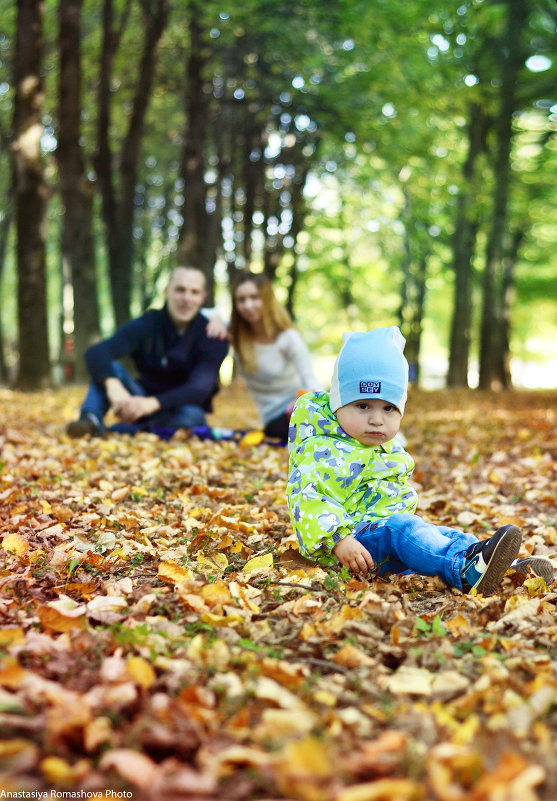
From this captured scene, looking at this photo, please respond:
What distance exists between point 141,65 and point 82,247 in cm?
349

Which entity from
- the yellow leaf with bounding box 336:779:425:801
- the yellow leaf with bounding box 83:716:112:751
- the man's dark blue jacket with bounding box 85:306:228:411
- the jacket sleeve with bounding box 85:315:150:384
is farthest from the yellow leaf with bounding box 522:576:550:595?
the jacket sleeve with bounding box 85:315:150:384

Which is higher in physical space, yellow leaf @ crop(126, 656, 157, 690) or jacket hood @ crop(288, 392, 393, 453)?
jacket hood @ crop(288, 392, 393, 453)

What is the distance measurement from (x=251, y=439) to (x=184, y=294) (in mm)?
1488

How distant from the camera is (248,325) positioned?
7.13 metres

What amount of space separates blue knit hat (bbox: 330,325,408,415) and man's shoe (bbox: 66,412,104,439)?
12.7 ft

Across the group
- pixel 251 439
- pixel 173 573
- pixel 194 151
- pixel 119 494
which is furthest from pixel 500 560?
pixel 194 151

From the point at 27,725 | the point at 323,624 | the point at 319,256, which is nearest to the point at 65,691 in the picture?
the point at 27,725

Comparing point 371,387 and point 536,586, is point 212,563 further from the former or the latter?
point 536,586

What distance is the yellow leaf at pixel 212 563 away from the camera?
3004mm

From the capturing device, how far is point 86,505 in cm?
400

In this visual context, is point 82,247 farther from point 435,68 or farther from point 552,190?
point 552,190

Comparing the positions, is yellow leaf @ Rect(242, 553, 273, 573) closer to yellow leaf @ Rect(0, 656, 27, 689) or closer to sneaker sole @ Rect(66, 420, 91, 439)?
yellow leaf @ Rect(0, 656, 27, 689)

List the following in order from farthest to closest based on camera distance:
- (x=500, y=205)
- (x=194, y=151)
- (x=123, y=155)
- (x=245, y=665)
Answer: (x=500, y=205) → (x=194, y=151) → (x=123, y=155) → (x=245, y=665)

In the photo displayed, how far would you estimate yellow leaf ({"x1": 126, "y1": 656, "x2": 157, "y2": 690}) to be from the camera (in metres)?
1.88
